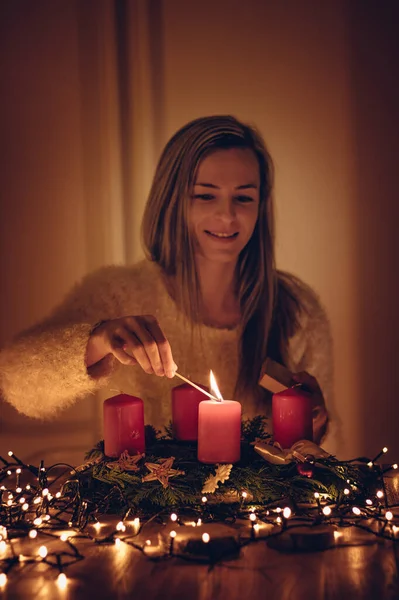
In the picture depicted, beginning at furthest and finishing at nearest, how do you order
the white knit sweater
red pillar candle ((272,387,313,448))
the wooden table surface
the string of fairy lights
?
the white knit sweater, red pillar candle ((272,387,313,448)), the string of fairy lights, the wooden table surface

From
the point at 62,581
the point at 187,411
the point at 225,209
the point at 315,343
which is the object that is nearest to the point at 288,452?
the point at 187,411

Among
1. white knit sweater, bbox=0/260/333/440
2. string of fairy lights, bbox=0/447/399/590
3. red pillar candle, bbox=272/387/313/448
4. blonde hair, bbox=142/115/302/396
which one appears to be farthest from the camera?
blonde hair, bbox=142/115/302/396

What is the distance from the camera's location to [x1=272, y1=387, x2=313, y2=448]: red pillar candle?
1.35 m

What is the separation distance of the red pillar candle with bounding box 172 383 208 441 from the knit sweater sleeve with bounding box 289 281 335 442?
0.52 metres

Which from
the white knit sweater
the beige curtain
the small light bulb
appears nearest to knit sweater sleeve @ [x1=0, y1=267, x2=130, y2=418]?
the white knit sweater

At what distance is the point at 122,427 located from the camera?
4.16ft

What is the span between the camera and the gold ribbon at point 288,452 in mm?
1246

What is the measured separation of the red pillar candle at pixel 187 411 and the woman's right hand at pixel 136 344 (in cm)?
5

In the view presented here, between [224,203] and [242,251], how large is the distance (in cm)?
15

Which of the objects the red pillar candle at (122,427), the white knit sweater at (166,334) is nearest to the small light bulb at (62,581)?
the red pillar candle at (122,427)

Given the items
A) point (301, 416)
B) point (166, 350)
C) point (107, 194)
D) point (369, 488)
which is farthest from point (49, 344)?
point (369, 488)

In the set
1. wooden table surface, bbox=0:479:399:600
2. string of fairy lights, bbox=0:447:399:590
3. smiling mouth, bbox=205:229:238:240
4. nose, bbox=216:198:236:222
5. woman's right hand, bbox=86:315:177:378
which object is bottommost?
string of fairy lights, bbox=0:447:399:590

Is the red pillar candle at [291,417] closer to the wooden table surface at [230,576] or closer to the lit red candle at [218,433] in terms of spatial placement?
the lit red candle at [218,433]

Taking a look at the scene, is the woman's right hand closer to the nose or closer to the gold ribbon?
the gold ribbon
